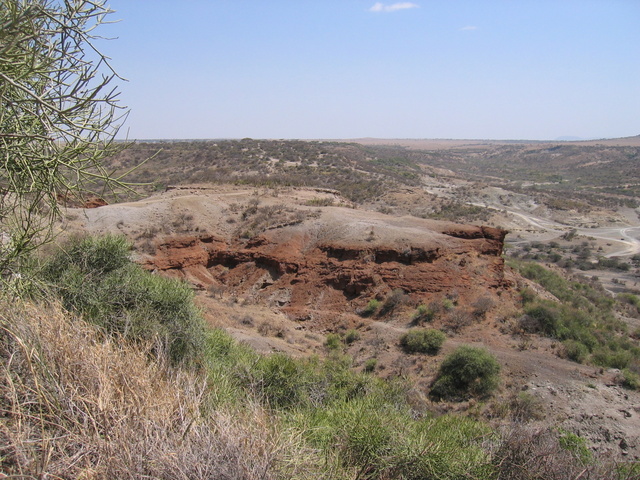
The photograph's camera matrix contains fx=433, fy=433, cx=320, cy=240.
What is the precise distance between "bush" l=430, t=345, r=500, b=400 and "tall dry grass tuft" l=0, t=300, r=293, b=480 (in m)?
8.20

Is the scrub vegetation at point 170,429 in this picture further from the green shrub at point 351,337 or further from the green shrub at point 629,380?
the green shrub at point 351,337

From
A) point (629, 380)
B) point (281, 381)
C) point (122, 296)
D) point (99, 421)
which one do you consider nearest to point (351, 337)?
point (281, 381)

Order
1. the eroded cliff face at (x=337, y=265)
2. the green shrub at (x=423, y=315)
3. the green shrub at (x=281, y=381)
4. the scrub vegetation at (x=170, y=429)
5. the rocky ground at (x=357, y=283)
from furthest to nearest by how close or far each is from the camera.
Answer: the eroded cliff face at (x=337, y=265) → the green shrub at (x=423, y=315) → the rocky ground at (x=357, y=283) → the green shrub at (x=281, y=381) → the scrub vegetation at (x=170, y=429)

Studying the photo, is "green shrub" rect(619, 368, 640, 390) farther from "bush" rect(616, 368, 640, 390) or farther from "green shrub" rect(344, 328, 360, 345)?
"green shrub" rect(344, 328, 360, 345)

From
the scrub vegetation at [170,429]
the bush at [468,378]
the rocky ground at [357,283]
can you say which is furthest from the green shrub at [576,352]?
the scrub vegetation at [170,429]

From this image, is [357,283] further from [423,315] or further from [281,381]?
[281,381]

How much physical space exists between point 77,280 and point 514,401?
1015 centimetres

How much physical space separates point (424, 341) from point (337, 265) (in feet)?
20.5

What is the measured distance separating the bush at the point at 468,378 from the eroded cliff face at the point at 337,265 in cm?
507

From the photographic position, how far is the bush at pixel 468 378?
442 inches

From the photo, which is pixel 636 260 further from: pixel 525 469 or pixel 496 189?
pixel 525 469

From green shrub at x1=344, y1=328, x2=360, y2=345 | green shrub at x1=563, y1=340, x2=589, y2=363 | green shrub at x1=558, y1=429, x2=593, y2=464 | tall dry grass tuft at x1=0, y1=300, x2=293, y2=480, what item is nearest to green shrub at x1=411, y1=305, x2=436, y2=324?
green shrub at x1=344, y1=328, x2=360, y2=345

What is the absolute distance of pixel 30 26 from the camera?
10.6 feet

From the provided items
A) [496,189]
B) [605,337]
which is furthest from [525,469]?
[496,189]
